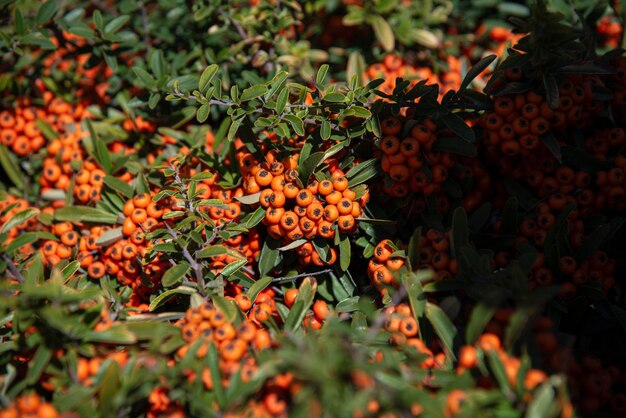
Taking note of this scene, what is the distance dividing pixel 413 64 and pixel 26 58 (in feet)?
Answer: 8.78

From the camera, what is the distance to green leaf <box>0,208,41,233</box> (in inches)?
112

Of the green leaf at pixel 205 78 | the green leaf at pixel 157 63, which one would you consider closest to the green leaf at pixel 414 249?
the green leaf at pixel 205 78

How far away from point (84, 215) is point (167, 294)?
0.84 m

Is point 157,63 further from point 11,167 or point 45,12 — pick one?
point 11,167

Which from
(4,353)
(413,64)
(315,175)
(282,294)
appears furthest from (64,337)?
(413,64)

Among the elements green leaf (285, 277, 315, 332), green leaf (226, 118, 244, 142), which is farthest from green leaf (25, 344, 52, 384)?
green leaf (226, 118, 244, 142)

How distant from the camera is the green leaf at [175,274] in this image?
247cm

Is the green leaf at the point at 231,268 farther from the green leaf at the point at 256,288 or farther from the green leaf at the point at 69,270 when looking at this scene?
the green leaf at the point at 69,270

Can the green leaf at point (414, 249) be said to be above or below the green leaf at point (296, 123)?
below

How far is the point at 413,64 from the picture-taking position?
4.04m

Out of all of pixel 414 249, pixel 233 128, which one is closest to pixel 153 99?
pixel 233 128

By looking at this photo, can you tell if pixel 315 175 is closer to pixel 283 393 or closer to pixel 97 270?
pixel 283 393

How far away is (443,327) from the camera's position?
221 cm

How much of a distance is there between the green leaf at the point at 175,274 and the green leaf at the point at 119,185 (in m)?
0.70
